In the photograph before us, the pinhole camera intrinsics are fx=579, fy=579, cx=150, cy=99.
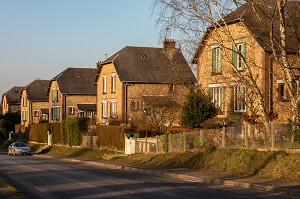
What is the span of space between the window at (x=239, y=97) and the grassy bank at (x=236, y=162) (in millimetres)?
4980

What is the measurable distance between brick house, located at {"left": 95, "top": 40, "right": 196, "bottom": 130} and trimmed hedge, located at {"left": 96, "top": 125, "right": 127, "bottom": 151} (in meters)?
8.22

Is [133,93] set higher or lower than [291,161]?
higher

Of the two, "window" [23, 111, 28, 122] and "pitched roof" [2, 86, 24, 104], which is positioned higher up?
"pitched roof" [2, 86, 24, 104]

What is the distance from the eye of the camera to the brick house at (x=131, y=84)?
58594 millimetres

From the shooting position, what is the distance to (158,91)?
60812 mm

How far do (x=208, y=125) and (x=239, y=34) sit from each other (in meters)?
6.05

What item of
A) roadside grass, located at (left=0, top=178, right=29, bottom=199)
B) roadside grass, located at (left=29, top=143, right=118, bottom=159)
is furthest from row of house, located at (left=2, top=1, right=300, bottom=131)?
roadside grass, located at (left=0, top=178, right=29, bottom=199)

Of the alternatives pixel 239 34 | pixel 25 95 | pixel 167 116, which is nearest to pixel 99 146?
pixel 167 116

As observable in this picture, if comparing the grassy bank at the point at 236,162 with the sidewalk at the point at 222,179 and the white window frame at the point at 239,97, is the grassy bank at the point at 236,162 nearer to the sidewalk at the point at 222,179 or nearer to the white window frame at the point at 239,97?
the sidewalk at the point at 222,179

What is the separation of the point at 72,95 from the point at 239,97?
46.0 m

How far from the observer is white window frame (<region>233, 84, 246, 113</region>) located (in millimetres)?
33612

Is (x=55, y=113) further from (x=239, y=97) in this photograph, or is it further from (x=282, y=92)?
(x=239, y=97)

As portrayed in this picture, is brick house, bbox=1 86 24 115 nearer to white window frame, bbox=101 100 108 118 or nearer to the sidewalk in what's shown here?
white window frame, bbox=101 100 108 118

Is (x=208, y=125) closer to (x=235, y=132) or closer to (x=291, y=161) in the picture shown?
(x=235, y=132)
